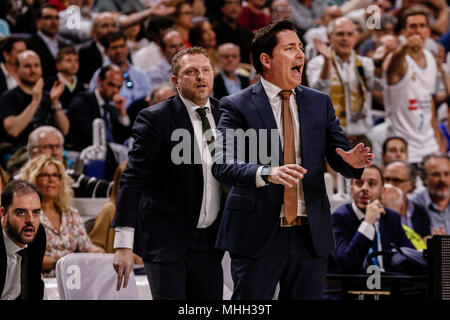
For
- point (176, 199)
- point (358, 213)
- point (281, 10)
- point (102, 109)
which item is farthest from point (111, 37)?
point (176, 199)

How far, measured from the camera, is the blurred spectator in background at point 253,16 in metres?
7.75

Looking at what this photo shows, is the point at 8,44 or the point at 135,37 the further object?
the point at 135,37

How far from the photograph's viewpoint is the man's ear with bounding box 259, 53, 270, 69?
2.47 metres

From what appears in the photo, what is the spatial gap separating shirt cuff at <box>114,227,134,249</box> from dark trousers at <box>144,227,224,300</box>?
0.35 ft

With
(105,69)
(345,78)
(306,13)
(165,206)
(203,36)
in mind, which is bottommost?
(165,206)

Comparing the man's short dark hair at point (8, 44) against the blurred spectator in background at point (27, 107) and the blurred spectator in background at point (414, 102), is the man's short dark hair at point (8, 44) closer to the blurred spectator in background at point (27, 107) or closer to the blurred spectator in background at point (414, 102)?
the blurred spectator in background at point (27, 107)

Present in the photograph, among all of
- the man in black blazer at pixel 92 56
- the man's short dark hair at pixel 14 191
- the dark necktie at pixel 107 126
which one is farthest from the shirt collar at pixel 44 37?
the man's short dark hair at pixel 14 191

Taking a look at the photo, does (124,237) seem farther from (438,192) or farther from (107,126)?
(438,192)

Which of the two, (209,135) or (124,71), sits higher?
(124,71)

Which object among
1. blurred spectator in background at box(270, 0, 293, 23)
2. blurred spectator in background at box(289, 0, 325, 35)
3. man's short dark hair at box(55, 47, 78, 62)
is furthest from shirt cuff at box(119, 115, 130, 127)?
blurred spectator in background at box(289, 0, 325, 35)

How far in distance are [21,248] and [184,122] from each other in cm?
80

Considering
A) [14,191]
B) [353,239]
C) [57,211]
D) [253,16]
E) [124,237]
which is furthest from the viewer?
[253,16]

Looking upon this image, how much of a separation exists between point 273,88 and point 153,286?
790 millimetres

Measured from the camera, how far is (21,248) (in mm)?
3096
